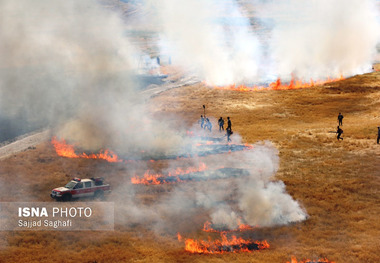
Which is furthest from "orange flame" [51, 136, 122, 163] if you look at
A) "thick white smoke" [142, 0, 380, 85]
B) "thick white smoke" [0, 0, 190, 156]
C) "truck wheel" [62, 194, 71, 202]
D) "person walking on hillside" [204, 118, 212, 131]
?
"thick white smoke" [142, 0, 380, 85]

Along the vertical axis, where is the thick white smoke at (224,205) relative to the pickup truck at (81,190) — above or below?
below

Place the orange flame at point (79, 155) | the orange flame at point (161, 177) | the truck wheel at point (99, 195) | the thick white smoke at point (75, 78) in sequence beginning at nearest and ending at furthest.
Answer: the truck wheel at point (99, 195) → the orange flame at point (161, 177) → the orange flame at point (79, 155) → the thick white smoke at point (75, 78)

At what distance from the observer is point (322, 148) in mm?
40688

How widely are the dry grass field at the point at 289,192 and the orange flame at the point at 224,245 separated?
1.98 feet

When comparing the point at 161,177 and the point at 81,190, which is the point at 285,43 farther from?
the point at 81,190

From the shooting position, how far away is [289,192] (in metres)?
29.1

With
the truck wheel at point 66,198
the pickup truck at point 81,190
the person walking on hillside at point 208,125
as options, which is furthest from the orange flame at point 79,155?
the person walking on hillside at point 208,125

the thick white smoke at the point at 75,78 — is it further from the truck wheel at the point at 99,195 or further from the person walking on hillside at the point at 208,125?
the truck wheel at the point at 99,195

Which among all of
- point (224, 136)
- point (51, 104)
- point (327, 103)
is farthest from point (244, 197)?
point (51, 104)

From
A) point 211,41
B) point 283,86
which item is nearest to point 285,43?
point 211,41

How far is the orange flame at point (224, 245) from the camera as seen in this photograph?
21.7 metres

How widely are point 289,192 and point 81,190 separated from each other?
1510cm

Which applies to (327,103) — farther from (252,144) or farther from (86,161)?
(86,161)

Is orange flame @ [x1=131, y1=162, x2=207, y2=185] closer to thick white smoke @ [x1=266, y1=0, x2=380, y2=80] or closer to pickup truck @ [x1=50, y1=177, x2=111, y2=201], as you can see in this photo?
pickup truck @ [x1=50, y1=177, x2=111, y2=201]
